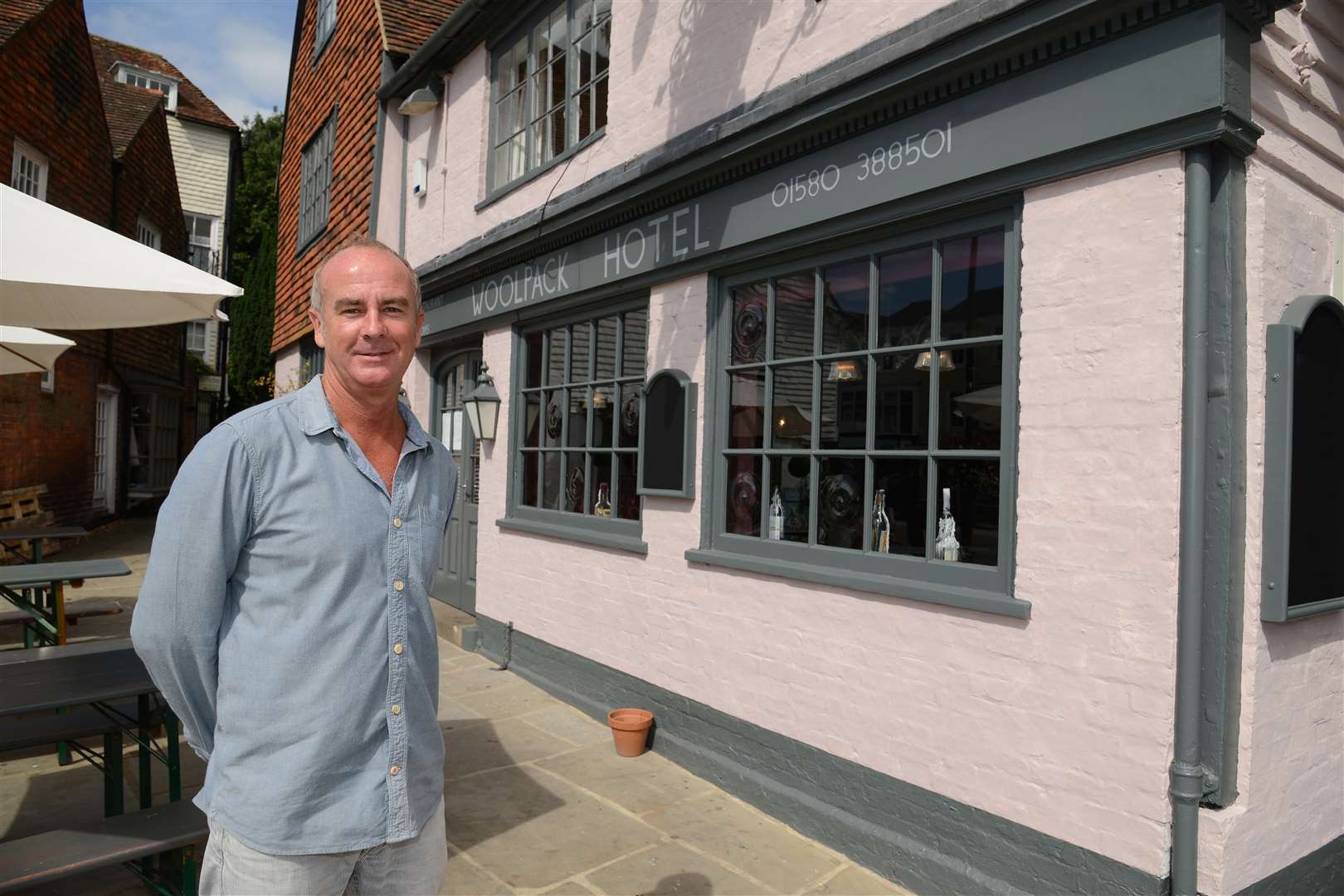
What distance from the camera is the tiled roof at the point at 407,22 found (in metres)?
9.56

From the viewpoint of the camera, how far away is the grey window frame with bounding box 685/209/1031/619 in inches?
137

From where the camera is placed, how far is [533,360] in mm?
7195

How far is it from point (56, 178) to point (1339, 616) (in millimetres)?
16142

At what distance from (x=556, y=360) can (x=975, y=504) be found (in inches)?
156

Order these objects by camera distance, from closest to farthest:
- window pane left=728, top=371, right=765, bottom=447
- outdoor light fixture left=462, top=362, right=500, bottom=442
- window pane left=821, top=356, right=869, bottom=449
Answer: window pane left=821, top=356, right=869, bottom=449, window pane left=728, top=371, right=765, bottom=447, outdoor light fixture left=462, top=362, right=500, bottom=442

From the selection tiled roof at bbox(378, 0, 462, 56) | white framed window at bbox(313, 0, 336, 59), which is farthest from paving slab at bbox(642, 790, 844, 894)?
white framed window at bbox(313, 0, 336, 59)

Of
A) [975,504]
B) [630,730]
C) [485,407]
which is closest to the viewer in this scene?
[975,504]

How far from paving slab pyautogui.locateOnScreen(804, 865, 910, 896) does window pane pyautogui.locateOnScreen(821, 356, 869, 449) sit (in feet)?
6.34

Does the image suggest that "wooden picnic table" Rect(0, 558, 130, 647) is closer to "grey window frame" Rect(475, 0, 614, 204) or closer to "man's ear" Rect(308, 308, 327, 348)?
"grey window frame" Rect(475, 0, 614, 204)

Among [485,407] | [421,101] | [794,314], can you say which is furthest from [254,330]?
[794,314]

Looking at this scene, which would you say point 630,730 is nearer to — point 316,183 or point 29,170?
point 316,183

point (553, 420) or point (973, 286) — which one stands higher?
point (973, 286)

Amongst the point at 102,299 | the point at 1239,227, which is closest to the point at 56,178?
the point at 102,299

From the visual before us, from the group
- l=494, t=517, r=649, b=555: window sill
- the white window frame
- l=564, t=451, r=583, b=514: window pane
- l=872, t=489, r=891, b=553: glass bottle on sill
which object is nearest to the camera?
l=872, t=489, r=891, b=553: glass bottle on sill
